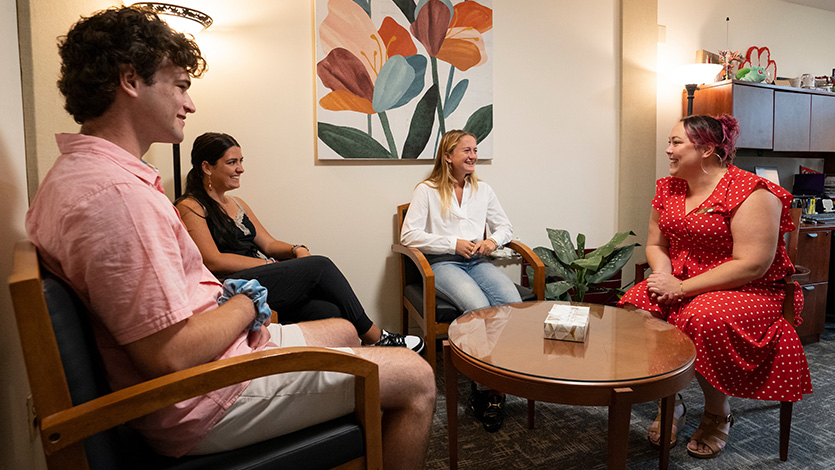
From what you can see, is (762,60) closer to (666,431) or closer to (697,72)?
(697,72)

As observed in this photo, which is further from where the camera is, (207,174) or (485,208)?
(485,208)

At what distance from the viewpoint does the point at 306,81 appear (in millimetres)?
2781

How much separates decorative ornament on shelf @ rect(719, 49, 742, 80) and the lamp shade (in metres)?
0.20

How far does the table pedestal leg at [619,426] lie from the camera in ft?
4.07

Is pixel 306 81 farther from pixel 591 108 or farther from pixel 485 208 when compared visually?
pixel 591 108

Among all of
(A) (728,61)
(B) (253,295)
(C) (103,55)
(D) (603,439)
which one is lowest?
(D) (603,439)

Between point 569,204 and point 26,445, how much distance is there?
3.17 metres

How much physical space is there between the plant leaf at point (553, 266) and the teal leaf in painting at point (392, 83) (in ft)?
4.08

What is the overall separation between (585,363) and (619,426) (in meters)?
0.18

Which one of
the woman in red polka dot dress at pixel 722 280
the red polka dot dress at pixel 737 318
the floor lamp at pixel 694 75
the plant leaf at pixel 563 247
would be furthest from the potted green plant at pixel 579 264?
the floor lamp at pixel 694 75

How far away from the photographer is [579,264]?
109 inches

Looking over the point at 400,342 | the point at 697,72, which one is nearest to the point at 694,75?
the point at 697,72

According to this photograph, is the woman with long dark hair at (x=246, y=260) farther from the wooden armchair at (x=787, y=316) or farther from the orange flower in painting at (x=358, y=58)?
the wooden armchair at (x=787, y=316)

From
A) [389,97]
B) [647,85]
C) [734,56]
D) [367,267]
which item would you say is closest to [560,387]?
[367,267]
